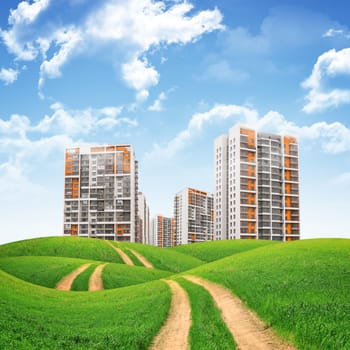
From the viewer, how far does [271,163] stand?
424ft

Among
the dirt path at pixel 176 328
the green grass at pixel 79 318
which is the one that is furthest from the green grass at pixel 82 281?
the dirt path at pixel 176 328

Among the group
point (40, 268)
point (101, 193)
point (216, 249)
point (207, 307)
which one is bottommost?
point (216, 249)

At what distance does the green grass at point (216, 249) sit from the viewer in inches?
3041

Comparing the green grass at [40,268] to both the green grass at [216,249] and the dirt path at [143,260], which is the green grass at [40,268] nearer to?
the dirt path at [143,260]

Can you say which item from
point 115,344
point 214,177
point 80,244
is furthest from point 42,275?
point 214,177

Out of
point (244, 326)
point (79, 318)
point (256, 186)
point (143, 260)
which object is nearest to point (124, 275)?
point (143, 260)

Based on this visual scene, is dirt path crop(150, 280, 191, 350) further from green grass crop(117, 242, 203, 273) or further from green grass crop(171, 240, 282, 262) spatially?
green grass crop(171, 240, 282, 262)

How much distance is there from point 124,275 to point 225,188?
8610 centimetres

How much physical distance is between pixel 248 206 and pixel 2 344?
110m

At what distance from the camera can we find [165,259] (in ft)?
221

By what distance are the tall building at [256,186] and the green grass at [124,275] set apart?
237 feet

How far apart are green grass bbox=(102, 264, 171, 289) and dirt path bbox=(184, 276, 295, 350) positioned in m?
16.8

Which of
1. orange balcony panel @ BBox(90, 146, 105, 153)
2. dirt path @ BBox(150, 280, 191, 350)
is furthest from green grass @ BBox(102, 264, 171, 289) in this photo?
orange balcony panel @ BBox(90, 146, 105, 153)

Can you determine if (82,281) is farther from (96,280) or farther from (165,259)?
(165,259)
